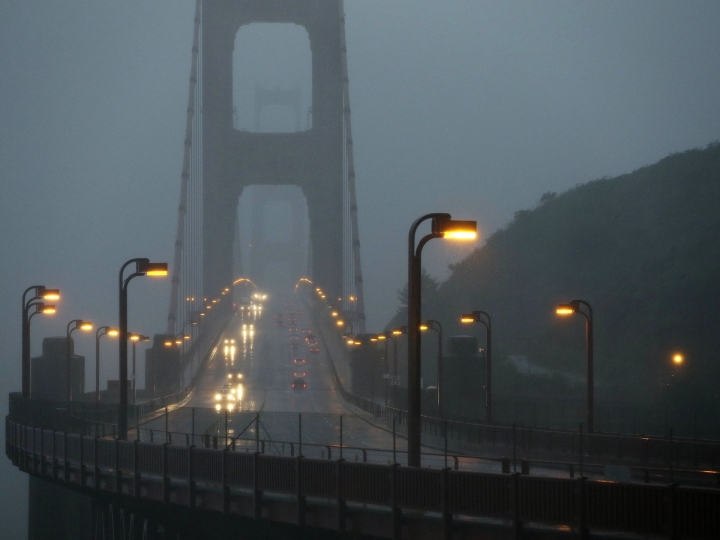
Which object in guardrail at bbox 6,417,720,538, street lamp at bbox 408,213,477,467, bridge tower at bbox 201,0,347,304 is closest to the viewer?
guardrail at bbox 6,417,720,538

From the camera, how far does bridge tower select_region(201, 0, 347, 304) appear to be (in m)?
87.0

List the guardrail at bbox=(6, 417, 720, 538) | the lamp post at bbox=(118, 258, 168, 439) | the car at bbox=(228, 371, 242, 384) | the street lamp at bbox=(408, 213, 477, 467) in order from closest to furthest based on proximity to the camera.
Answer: the guardrail at bbox=(6, 417, 720, 538), the street lamp at bbox=(408, 213, 477, 467), the lamp post at bbox=(118, 258, 168, 439), the car at bbox=(228, 371, 242, 384)

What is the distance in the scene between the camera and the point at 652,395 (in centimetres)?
4919

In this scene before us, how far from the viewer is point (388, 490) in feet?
49.7

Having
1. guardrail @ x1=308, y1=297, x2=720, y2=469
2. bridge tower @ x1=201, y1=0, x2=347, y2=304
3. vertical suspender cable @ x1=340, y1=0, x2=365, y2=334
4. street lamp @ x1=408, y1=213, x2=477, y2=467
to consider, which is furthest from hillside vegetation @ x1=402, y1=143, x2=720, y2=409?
street lamp @ x1=408, y1=213, x2=477, y2=467

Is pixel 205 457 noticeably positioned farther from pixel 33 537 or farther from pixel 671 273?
pixel 671 273

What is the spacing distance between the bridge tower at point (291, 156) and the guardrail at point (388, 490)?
219ft

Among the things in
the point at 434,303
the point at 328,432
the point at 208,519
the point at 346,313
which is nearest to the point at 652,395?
the point at 328,432

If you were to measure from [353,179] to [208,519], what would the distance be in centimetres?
7447

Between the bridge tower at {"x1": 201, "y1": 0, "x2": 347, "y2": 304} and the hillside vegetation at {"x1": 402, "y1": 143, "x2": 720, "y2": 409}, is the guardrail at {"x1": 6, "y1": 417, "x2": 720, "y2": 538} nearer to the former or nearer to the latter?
the hillside vegetation at {"x1": 402, "y1": 143, "x2": 720, "y2": 409}

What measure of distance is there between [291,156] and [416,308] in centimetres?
7885

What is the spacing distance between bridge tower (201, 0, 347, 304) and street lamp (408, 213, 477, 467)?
73830 millimetres

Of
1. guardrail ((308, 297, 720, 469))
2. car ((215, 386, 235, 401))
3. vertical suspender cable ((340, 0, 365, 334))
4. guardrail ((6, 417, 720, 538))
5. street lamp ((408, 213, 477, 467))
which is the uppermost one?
vertical suspender cable ((340, 0, 365, 334))

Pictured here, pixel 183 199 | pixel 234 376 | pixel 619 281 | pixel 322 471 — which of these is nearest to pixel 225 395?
pixel 234 376
